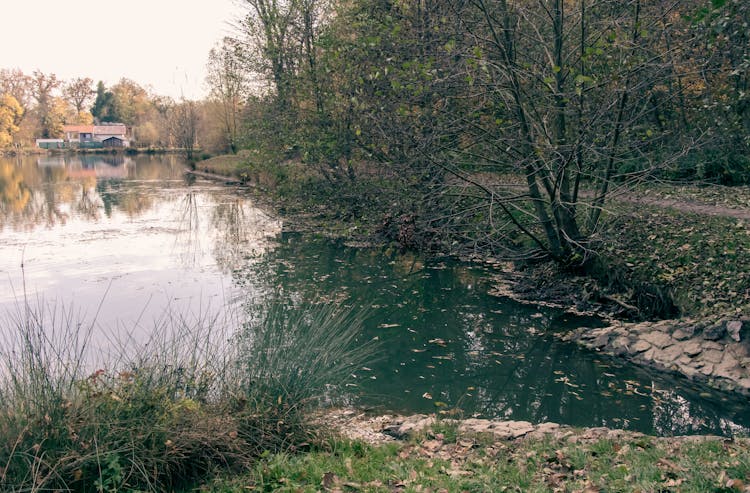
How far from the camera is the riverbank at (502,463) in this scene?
4.34m

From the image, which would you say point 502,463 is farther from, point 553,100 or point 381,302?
point 553,100

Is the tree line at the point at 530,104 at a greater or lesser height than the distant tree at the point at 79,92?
lesser

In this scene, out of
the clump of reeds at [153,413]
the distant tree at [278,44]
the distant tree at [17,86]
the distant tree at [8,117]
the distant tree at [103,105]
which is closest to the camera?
the clump of reeds at [153,413]

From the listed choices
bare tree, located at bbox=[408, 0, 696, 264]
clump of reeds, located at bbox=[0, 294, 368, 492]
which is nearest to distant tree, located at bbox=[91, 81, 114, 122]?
bare tree, located at bbox=[408, 0, 696, 264]

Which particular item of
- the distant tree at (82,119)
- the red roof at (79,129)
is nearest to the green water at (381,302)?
the red roof at (79,129)

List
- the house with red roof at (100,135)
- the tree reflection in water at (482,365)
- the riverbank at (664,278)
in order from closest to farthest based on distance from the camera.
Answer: the tree reflection in water at (482,365) < the riverbank at (664,278) < the house with red roof at (100,135)

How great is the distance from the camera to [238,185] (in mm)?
33469

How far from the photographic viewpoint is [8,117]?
82.2 m

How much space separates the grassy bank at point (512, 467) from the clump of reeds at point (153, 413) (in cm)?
34

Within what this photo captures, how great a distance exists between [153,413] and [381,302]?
721 cm

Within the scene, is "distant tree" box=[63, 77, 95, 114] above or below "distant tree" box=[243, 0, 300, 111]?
above

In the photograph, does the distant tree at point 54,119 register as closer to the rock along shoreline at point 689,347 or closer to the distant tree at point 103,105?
the distant tree at point 103,105

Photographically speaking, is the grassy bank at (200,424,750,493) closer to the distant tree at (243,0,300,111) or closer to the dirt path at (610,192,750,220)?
the dirt path at (610,192,750,220)

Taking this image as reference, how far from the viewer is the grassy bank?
4312 millimetres
